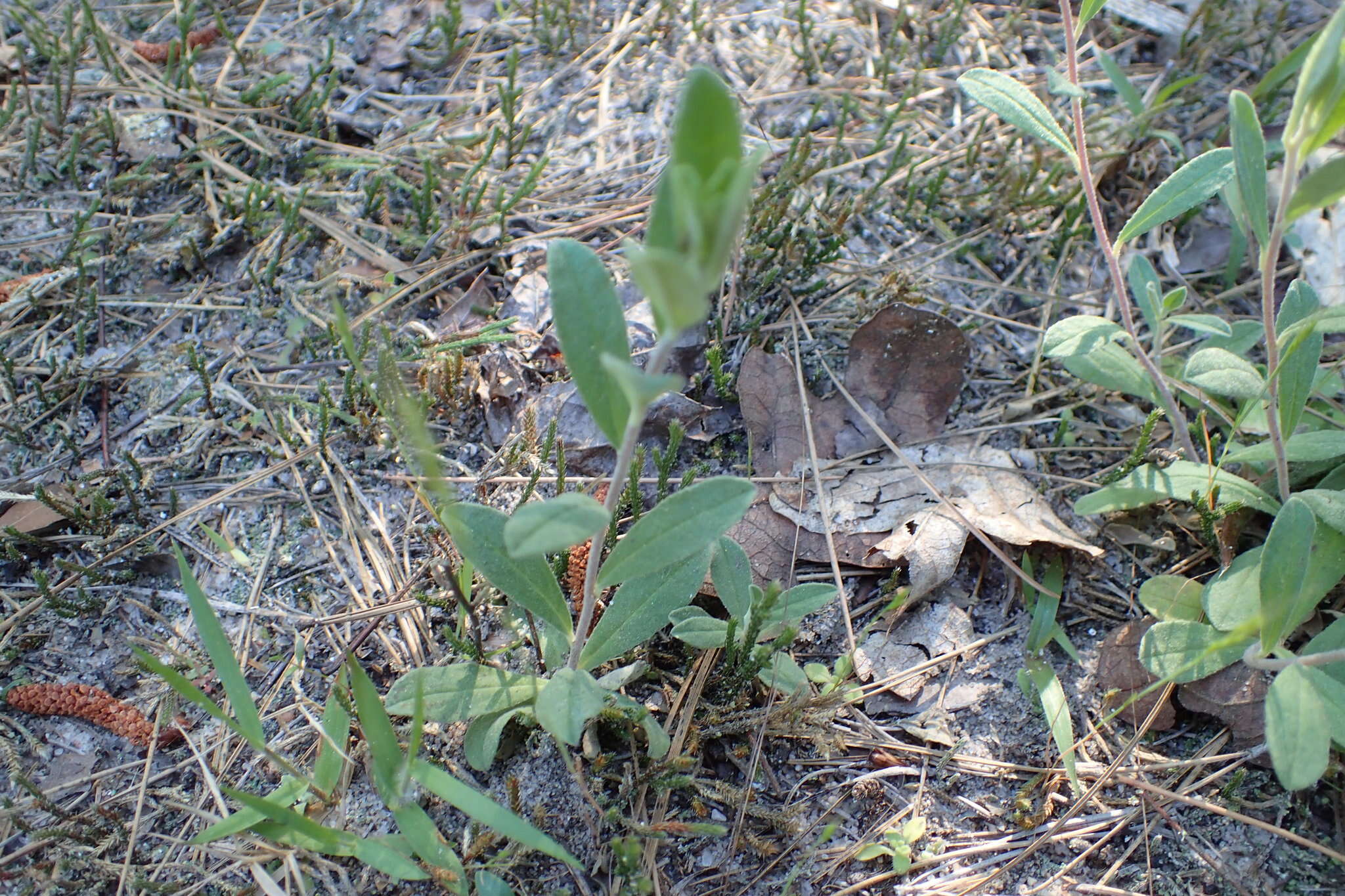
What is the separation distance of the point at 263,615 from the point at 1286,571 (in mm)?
2505

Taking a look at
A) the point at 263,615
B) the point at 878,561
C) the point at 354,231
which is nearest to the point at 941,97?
the point at 878,561

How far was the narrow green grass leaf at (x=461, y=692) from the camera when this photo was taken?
1.91 m

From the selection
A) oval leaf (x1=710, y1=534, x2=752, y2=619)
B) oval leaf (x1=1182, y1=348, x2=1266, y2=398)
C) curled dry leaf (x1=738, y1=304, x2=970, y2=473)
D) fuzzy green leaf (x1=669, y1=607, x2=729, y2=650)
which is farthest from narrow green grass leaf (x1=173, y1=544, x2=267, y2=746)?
oval leaf (x1=1182, y1=348, x2=1266, y2=398)

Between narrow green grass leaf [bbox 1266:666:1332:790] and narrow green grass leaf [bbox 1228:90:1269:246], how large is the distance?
3.29 ft

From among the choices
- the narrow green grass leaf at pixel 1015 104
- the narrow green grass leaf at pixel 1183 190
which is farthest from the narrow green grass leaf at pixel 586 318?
the narrow green grass leaf at pixel 1183 190

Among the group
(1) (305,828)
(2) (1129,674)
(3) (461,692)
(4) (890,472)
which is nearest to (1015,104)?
(4) (890,472)

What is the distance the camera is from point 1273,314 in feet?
7.14

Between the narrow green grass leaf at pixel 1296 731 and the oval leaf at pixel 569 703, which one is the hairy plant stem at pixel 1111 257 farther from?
the oval leaf at pixel 569 703

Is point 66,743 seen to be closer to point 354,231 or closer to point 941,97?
point 354,231

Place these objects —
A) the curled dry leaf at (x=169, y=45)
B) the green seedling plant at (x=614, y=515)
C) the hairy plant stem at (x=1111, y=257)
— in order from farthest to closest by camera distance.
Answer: the curled dry leaf at (x=169, y=45)
the hairy plant stem at (x=1111, y=257)
the green seedling plant at (x=614, y=515)

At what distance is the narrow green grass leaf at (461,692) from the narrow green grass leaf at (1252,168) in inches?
77.0

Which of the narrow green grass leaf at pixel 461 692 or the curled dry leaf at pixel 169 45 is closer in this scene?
the narrow green grass leaf at pixel 461 692

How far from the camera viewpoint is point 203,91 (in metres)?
3.31

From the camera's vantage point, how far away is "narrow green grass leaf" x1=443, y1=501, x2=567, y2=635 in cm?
183
